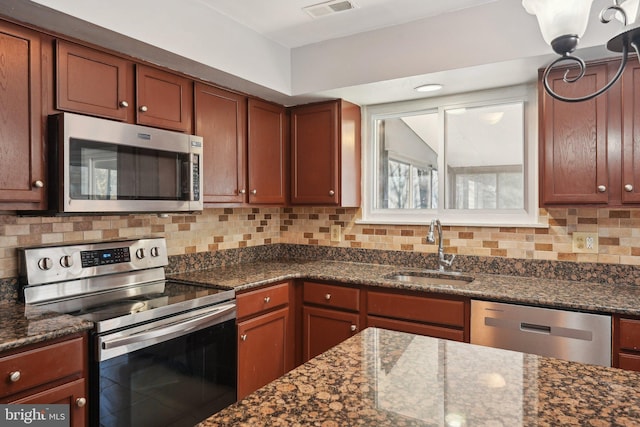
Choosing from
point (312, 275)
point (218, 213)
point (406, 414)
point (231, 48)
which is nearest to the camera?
point (406, 414)

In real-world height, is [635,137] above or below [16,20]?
below

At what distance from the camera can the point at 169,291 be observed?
2258 mm

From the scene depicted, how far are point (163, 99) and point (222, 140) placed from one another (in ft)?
1.49

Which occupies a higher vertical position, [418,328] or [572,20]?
[572,20]

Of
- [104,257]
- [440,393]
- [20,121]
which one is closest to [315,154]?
[104,257]

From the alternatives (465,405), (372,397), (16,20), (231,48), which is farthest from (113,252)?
(465,405)

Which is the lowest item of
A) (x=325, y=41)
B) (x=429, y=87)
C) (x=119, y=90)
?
(x=119, y=90)

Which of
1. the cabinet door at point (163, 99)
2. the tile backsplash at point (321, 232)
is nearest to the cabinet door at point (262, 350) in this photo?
the tile backsplash at point (321, 232)

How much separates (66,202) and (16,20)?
29.2 inches

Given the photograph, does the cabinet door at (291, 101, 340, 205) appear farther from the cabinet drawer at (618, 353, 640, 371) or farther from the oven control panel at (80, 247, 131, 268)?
the cabinet drawer at (618, 353, 640, 371)

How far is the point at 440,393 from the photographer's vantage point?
93 centimetres

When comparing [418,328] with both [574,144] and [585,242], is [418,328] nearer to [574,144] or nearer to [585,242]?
[585,242]

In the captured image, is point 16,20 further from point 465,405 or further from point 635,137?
point 635,137

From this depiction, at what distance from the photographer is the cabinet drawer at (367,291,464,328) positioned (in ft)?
7.42
